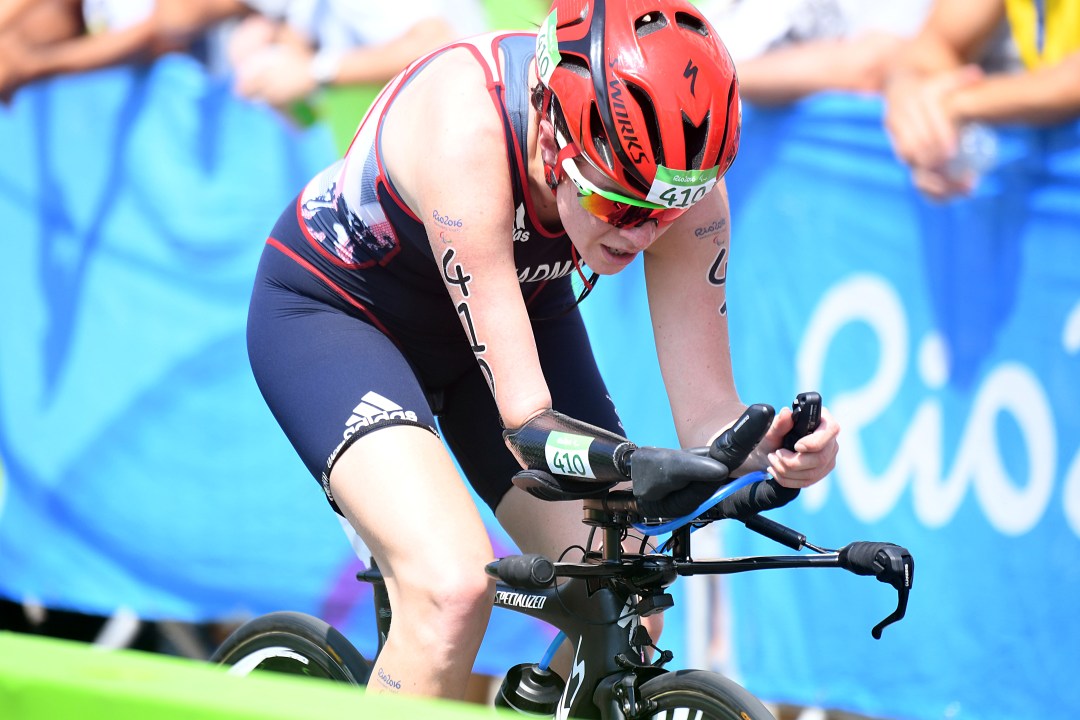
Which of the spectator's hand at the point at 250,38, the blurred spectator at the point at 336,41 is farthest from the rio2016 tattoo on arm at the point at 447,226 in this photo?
the spectator's hand at the point at 250,38

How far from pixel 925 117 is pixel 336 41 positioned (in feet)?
8.64

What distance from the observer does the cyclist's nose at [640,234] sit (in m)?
2.57

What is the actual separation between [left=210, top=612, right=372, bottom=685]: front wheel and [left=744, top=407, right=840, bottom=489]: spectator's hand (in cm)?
133

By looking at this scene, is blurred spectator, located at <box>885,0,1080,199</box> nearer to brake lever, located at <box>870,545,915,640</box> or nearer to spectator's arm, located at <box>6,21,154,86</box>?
brake lever, located at <box>870,545,915,640</box>

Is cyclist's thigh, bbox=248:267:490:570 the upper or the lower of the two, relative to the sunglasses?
lower

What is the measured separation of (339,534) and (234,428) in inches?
30.0

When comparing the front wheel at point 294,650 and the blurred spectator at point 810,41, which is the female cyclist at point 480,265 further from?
the blurred spectator at point 810,41

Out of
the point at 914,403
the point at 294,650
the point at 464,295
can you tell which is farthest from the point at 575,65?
the point at 914,403

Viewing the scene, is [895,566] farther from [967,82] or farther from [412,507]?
[967,82]

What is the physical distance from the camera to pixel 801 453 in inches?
92.6

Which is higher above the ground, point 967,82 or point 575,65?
point 967,82

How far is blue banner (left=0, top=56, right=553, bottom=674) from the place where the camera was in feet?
18.9

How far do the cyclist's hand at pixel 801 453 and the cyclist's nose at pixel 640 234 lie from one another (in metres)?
0.48

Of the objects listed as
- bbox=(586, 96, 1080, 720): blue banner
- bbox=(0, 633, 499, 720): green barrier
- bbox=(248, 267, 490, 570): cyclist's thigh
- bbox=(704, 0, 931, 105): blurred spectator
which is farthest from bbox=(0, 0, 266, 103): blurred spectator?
bbox=(0, 633, 499, 720): green barrier
